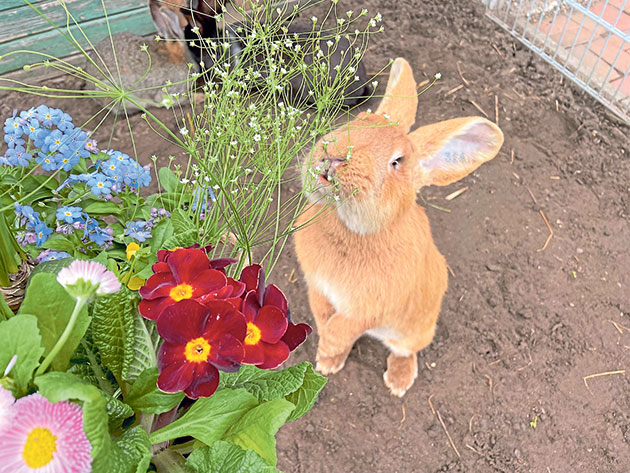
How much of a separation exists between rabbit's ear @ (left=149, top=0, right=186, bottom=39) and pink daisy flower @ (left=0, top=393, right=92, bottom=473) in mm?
2703

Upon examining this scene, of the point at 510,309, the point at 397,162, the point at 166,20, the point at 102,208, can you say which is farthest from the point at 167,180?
the point at 166,20

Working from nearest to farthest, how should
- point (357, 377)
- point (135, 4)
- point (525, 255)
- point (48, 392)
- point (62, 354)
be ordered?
point (48, 392) < point (62, 354) < point (357, 377) < point (525, 255) < point (135, 4)

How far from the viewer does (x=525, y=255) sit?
2.72m

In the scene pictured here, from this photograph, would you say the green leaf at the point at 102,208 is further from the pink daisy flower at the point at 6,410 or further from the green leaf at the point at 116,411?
the pink daisy flower at the point at 6,410

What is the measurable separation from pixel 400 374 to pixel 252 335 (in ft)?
5.17

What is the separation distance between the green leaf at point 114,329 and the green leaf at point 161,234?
12.6 inches

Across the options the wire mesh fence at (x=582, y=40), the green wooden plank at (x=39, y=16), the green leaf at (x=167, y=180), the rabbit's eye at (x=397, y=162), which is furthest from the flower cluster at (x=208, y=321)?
the wire mesh fence at (x=582, y=40)

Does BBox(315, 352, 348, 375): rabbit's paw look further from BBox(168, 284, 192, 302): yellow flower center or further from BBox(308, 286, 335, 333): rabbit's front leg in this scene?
BBox(168, 284, 192, 302): yellow flower center

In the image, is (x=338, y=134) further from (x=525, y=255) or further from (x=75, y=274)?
(x=525, y=255)

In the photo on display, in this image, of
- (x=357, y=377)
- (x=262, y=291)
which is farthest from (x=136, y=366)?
(x=357, y=377)

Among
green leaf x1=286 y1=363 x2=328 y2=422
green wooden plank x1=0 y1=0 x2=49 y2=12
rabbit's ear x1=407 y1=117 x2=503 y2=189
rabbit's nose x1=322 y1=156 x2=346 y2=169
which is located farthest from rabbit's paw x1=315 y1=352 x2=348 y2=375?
green wooden plank x1=0 y1=0 x2=49 y2=12

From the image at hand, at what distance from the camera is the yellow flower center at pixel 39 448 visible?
580 mm

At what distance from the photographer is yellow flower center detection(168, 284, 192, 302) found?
2.59ft

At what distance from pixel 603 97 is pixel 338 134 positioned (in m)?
2.49
